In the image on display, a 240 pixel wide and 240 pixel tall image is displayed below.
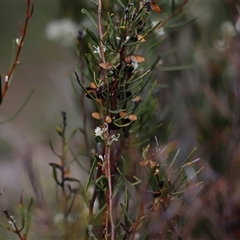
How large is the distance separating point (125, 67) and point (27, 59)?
14.8 ft

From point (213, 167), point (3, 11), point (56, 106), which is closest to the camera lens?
point (213, 167)

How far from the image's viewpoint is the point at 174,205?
3.59ft

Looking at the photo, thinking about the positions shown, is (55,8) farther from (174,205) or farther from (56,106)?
(174,205)

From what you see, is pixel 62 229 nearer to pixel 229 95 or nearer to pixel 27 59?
pixel 229 95

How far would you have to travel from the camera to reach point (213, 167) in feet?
5.23

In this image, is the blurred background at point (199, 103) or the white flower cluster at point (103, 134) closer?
the white flower cluster at point (103, 134)

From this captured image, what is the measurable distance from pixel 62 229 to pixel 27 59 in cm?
430

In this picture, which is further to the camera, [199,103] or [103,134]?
[199,103]

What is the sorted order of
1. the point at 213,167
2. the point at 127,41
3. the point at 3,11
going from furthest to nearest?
the point at 3,11, the point at 213,167, the point at 127,41

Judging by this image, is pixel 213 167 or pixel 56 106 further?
pixel 56 106

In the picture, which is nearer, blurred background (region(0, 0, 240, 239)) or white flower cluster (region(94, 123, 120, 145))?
white flower cluster (region(94, 123, 120, 145))

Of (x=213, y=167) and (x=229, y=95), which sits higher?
(x=229, y=95)

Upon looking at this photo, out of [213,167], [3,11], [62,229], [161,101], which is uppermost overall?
[3,11]

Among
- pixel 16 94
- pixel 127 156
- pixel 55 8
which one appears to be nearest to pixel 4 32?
pixel 16 94
